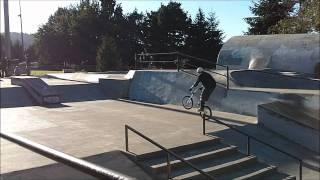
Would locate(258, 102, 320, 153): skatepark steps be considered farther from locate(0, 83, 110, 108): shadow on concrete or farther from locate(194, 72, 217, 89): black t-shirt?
locate(0, 83, 110, 108): shadow on concrete

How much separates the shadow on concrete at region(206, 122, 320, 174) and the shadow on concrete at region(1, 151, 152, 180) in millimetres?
3322

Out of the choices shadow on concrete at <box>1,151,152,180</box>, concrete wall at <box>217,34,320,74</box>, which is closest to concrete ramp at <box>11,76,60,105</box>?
concrete wall at <box>217,34,320,74</box>

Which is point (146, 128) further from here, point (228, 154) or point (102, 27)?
point (102, 27)

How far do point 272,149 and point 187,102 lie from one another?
513cm

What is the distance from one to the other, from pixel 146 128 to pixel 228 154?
2.58 meters

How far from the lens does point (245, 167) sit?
10.4 metres

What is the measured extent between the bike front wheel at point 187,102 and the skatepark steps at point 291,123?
3.30m

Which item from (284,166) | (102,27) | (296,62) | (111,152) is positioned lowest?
(284,166)

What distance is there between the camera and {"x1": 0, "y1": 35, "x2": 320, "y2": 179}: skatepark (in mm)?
9172

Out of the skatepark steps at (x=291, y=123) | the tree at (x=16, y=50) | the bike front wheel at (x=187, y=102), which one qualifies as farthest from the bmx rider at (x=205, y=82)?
the tree at (x=16, y=50)

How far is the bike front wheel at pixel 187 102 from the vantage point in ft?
53.1

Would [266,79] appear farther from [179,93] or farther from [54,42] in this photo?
[54,42]

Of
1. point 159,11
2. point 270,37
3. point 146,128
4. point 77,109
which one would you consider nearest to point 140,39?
point 159,11

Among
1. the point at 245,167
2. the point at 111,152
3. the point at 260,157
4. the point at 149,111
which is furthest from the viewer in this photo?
the point at 149,111
